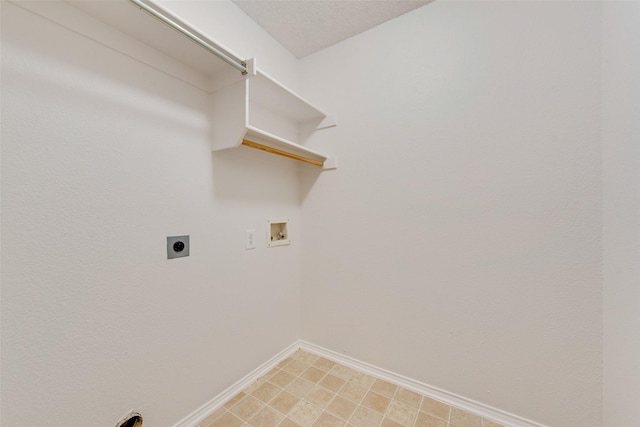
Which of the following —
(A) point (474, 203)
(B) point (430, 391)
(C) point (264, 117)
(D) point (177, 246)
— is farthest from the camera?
(C) point (264, 117)

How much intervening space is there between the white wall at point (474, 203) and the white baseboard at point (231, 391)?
1.27 ft

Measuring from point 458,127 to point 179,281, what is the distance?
174 centimetres

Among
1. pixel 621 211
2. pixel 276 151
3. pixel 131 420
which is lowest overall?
pixel 131 420

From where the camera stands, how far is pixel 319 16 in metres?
1.59

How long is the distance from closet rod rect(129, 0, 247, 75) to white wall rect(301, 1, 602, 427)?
0.83m

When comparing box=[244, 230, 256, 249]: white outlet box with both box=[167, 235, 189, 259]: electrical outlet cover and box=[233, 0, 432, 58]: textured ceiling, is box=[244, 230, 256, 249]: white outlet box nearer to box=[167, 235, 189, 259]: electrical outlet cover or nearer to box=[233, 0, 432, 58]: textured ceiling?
box=[167, 235, 189, 259]: electrical outlet cover

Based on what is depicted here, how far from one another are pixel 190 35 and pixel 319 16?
3.26 ft

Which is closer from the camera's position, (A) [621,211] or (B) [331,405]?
(A) [621,211]

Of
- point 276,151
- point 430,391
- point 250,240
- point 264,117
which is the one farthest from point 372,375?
point 264,117

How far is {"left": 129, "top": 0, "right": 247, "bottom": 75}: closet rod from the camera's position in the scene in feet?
2.73

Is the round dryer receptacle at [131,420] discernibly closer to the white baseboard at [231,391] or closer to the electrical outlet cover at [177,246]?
the white baseboard at [231,391]

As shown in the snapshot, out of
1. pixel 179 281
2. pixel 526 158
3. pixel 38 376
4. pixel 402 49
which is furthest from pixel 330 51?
pixel 38 376

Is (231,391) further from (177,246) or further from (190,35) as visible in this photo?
(190,35)

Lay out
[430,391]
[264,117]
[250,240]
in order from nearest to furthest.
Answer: [430,391]
[250,240]
[264,117]
